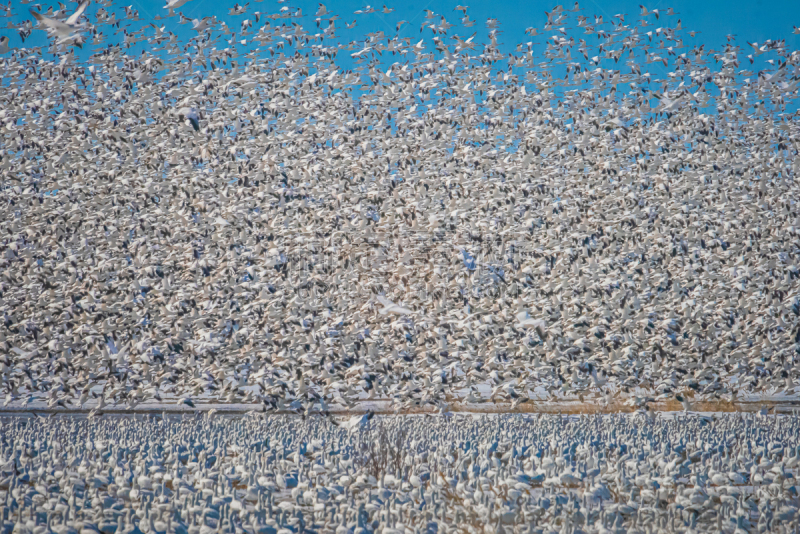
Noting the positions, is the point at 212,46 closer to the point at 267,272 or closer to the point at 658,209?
the point at 267,272

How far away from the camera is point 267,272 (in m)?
25.3

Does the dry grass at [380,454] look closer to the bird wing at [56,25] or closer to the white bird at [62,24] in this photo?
the white bird at [62,24]

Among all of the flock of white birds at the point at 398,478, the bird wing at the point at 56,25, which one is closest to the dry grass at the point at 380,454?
the flock of white birds at the point at 398,478

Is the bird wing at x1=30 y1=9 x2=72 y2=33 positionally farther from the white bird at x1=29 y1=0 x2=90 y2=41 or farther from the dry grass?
the dry grass

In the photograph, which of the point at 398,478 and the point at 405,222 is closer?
the point at 398,478

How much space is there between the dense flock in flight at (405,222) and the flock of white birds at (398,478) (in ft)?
14.3

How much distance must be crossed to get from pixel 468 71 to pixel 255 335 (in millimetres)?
15941

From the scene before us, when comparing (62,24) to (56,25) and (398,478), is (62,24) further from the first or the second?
(398,478)

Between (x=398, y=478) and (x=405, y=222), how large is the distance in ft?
53.7

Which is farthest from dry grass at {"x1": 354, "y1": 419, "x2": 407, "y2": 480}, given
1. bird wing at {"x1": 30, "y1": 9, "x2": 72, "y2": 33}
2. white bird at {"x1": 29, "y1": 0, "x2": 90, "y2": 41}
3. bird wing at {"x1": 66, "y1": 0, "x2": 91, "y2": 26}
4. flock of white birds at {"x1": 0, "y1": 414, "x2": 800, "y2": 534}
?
bird wing at {"x1": 30, "y1": 9, "x2": 72, "y2": 33}

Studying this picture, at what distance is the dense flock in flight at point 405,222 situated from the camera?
21.4 m

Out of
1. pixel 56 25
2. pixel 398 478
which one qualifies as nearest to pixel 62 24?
pixel 56 25

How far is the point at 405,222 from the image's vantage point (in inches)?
1019

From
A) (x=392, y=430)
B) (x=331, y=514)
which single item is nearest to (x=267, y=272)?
(x=392, y=430)
